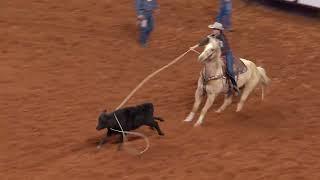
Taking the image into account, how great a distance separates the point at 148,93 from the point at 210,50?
256 cm

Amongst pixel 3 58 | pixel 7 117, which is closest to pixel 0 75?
pixel 3 58

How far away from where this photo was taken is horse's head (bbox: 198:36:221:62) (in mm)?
12172

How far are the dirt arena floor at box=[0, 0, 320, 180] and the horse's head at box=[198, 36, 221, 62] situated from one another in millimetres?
1357

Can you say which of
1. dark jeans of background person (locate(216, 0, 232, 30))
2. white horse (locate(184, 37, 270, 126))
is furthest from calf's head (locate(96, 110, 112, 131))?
dark jeans of background person (locate(216, 0, 232, 30))

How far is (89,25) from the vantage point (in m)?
17.5

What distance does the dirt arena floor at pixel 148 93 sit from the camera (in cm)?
1124

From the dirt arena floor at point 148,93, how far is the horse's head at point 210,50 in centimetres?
136

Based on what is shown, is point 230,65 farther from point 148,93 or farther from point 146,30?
point 146,30

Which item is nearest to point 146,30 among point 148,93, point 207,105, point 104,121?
point 148,93

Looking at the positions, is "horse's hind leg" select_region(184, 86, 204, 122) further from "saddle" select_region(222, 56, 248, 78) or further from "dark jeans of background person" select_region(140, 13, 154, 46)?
"dark jeans of background person" select_region(140, 13, 154, 46)

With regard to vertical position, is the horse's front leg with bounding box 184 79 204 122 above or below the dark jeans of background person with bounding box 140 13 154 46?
below

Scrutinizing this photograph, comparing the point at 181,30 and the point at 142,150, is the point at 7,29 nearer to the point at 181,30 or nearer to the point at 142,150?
the point at 181,30

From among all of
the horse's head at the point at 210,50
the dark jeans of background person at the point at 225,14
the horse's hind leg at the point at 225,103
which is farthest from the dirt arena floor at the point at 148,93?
the horse's head at the point at 210,50

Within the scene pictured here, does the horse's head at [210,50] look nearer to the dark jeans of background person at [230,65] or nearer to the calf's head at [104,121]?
the dark jeans of background person at [230,65]
